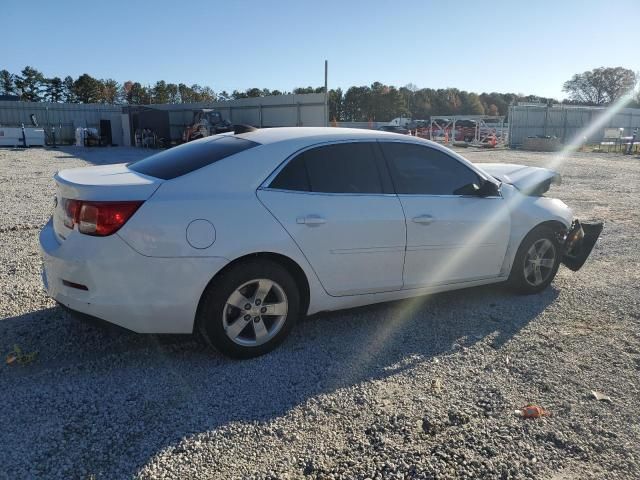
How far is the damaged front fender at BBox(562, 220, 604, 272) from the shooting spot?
18.0 ft

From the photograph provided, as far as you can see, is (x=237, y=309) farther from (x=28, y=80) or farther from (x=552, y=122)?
(x=28, y=80)

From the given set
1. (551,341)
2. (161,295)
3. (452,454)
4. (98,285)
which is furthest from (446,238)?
(98,285)

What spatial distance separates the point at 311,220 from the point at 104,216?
1349 mm

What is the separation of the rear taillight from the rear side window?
0.98 m

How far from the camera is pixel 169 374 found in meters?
3.47

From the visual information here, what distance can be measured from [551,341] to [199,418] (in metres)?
2.75

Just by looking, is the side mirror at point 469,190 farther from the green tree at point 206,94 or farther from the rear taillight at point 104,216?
the green tree at point 206,94

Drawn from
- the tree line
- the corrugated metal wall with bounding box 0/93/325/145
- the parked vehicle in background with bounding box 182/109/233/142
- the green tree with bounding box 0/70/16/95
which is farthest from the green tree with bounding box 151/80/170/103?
the parked vehicle in background with bounding box 182/109/233/142

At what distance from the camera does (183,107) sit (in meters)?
38.2

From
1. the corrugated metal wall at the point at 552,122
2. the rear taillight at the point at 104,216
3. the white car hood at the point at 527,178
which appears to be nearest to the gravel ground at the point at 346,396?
the rear taillight at the point at 104,216

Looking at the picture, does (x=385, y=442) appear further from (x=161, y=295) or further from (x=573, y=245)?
(x=573, y=245)

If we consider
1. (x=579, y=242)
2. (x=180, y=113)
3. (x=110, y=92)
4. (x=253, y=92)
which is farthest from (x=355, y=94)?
(x=579, y=242)

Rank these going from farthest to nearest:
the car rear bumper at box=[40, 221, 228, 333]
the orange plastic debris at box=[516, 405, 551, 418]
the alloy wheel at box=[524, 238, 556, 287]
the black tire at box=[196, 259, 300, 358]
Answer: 1. the alloy wheel at box=[524, 238, 556, 287]
2. the black tire at box=[196, 259, 300, 358]
3. the car rear bumper at box=[40, 221, 228, 333]
4. the orange plastic debris at box=[516, 405, 551, 418]

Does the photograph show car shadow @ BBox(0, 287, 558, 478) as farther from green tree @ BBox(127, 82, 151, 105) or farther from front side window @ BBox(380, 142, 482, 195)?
green tree @ BBox(127, 82, 151, 105)
